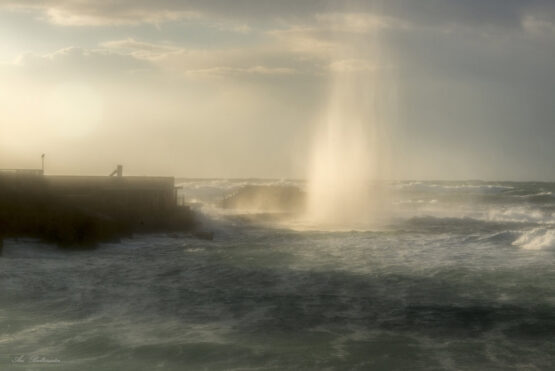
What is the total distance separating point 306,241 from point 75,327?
19.5 m

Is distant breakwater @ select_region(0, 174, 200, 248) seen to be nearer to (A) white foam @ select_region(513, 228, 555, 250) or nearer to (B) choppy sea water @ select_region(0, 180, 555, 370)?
(B) choppy sea water @ select_region(0, 180, 555, 370)

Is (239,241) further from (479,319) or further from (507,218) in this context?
(507,218)

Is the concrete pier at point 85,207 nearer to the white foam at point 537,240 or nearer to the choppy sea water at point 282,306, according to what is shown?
the choppy sea water at point 282,306

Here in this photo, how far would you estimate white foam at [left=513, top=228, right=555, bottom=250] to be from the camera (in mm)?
28422

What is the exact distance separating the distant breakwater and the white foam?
17033 millimetres

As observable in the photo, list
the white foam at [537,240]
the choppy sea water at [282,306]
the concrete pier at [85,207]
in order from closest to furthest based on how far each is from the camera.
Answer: the choppy sea water at [282,306] < the white foam at [537,240] < the concrete pier at [85,207]

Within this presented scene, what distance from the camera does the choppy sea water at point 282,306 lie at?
41.2 ft

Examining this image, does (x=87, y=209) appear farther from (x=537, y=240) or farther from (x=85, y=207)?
(x=537, y=240)

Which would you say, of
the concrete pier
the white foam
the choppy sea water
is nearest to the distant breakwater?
the concrete pier

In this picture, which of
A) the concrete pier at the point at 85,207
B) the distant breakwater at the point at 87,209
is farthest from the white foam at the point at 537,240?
the concrete pier at the point at 85,207

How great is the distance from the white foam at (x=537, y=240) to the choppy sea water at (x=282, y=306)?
86mm

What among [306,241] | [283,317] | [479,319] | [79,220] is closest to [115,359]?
[283,317]

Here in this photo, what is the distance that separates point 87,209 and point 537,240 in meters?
24.3

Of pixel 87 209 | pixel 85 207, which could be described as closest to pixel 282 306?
pixel 87 209
